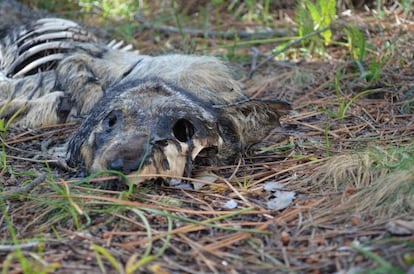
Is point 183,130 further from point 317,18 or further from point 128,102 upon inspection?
point 317,18

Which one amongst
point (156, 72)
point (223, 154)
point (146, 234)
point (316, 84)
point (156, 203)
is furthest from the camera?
point (316, 84)

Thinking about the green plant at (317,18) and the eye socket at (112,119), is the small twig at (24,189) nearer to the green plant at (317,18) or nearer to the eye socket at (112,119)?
the eye socket at (112,119)

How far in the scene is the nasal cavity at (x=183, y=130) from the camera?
3.02 m

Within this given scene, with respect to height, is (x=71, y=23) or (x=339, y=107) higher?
(x=71, y=23)

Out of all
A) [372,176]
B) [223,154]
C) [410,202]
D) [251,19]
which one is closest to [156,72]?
[223,154]

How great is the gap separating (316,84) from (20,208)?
2426 millimetres

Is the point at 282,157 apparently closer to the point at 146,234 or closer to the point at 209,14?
the point at 146,234

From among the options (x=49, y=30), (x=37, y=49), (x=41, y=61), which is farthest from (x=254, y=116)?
(x=49, y=30)

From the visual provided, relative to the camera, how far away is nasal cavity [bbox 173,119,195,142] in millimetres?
3021

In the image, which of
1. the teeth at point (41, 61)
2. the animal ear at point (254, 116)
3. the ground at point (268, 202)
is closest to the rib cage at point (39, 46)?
the teeth at point (41, 61)

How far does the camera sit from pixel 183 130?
10.0 feet

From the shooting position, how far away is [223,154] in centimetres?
324

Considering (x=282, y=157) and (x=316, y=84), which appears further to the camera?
(x=316, y=84)

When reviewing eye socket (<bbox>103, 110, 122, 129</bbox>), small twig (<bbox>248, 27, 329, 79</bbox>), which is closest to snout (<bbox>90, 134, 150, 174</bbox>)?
eye socket (<bbox>103, 110, 122, 129</bbox>)
